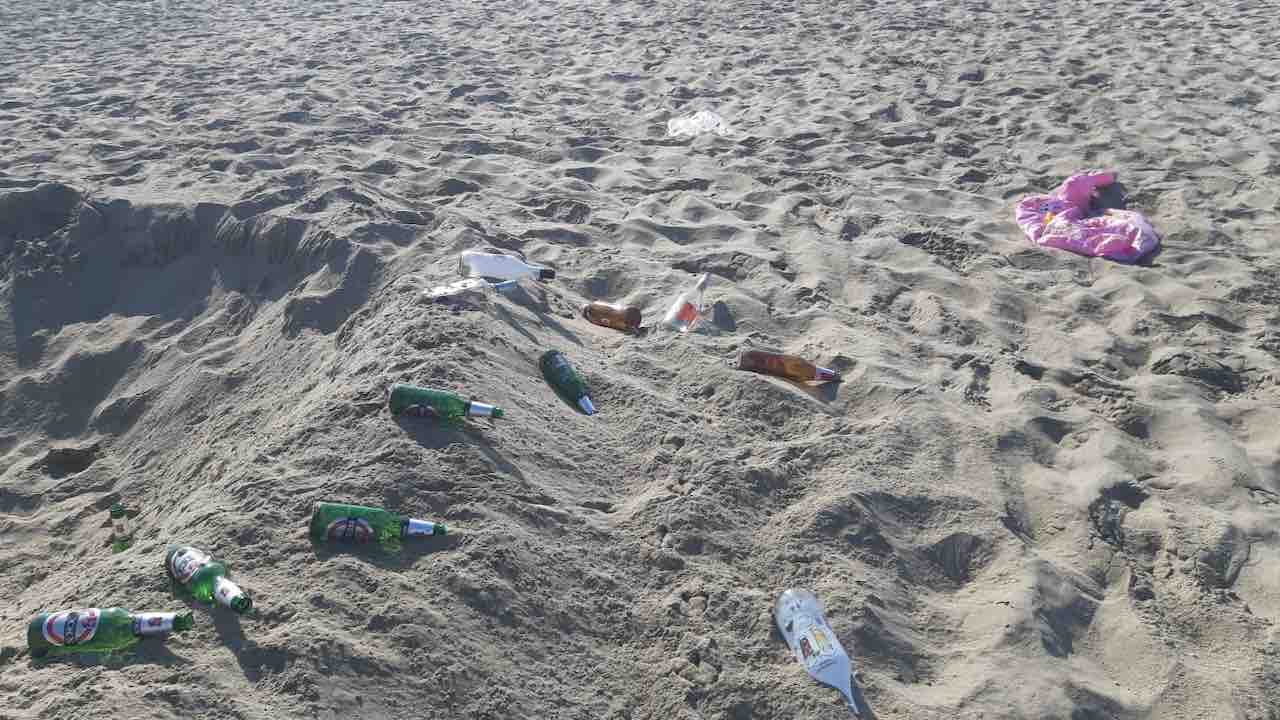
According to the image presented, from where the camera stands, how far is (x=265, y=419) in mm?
3773

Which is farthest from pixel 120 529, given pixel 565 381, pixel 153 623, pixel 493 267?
pixel 493 267

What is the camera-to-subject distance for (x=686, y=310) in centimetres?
433

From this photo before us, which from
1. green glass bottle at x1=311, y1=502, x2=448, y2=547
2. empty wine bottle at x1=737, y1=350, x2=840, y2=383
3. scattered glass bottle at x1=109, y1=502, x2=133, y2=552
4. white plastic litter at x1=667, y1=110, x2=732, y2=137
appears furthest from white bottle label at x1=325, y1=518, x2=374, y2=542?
white plastic litter at x1=667, y1=110, x2=732, y2=137

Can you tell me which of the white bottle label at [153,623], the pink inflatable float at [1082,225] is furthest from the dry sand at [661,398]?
the pink inflatable float at [1082,225]

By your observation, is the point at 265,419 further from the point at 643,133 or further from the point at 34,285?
the point at 643,133

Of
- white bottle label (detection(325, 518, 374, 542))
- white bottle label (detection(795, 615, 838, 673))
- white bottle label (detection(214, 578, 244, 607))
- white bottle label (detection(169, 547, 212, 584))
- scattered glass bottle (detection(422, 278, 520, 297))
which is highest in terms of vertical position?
white bottle label (detection(169, 547, 212, 584))

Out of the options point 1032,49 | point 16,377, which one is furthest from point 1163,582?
point 1032,49

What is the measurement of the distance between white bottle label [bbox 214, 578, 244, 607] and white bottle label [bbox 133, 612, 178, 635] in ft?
0.37

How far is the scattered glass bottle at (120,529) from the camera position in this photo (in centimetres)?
327

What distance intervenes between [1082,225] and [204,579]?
4.81 m

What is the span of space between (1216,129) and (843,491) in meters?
5.34

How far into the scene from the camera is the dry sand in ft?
8.27

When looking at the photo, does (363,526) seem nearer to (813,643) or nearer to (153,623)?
(153,623)

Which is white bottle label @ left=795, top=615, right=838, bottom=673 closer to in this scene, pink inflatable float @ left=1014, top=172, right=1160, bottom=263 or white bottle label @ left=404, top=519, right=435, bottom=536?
white bottle label @ left=404, top=519, right=435, bottom=536
